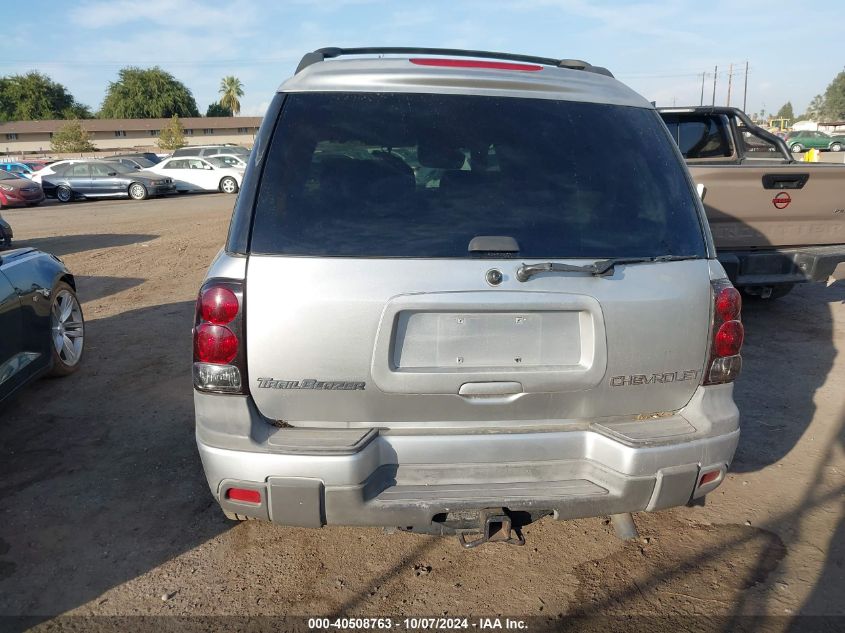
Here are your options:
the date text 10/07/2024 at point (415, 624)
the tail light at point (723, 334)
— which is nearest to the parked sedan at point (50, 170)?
the date text 10/07/2024 at point (415, 624)

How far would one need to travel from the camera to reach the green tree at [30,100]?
273 ft

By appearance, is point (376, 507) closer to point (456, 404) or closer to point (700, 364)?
point (456, 404)

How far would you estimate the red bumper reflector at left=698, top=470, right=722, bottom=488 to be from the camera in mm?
2572

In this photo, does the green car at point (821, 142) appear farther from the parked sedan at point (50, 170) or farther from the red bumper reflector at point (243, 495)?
the red bumper reflector at point (243, 495)

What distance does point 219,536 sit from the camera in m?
3.22

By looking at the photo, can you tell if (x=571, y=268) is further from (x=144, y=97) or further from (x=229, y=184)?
(x=144, y=97)

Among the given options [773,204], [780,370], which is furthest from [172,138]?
[780,370]

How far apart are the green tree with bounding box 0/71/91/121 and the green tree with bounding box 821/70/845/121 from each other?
10828 centimetres

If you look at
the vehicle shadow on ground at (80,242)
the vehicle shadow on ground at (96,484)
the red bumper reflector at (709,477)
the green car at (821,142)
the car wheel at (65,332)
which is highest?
the green car at (821,142)

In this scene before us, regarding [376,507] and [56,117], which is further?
[56,117]

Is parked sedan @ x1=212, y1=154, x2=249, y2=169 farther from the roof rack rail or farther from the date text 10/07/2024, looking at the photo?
the date text 10/07/2024

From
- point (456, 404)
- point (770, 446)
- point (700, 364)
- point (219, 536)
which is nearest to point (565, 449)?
point (456, 404)

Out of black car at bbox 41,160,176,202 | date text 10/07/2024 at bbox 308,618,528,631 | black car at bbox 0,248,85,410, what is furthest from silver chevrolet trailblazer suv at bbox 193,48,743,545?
black car at bbox 41,160,176,202

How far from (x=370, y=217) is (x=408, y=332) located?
454 millimetres
